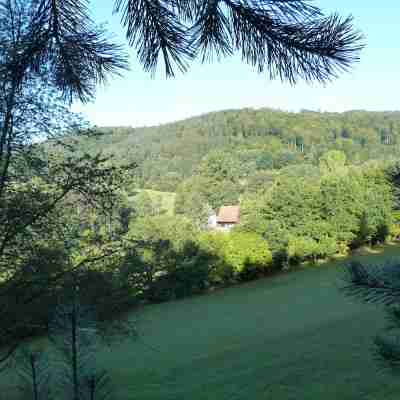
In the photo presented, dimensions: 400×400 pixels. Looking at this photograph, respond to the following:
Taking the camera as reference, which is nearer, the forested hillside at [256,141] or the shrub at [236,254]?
the shrub at [236,254]

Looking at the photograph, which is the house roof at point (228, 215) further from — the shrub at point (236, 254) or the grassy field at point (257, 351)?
the grassy field at point (257, 351)

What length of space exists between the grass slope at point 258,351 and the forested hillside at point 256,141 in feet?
105

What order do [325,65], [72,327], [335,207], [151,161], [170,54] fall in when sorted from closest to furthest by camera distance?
[72,327]
[325,65]
[170,54]
[335,207]
[151,161]

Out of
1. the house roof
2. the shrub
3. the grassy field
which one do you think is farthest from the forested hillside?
the grassy field

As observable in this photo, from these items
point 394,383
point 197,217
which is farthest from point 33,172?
point 197,217

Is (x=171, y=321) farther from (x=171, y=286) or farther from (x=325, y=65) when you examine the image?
(x=325, y=65)

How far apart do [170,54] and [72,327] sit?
1032mm

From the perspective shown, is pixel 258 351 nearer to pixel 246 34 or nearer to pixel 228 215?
pixel 246 34

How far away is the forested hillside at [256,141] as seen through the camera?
55750 millimetres

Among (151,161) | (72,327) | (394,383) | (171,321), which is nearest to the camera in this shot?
(72,327)

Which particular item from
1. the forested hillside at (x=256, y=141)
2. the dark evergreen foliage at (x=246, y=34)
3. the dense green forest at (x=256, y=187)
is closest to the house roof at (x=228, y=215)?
the dense green forest at (x=256, y=187)

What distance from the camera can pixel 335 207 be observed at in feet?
95.2

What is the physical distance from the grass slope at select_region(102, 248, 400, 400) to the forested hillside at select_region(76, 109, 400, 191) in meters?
32.0

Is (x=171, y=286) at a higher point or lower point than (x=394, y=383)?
lower
